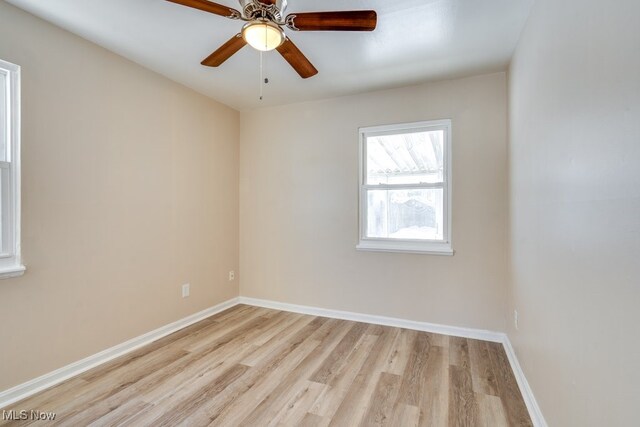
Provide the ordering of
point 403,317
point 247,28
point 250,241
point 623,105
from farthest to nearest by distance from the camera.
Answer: point 250,241
point 403,317
point 247,28
point 623,105

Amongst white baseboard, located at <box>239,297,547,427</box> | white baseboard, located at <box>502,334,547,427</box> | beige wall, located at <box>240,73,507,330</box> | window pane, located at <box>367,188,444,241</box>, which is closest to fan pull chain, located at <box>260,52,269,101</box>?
beige wall, located at <box>240,73,507,330</box>

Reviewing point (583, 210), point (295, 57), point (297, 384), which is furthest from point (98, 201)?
point (583, 210)

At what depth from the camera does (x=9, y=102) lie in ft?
6.33

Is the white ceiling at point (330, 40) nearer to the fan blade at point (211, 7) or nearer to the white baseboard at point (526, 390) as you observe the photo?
the fan blade at point (211, 7)

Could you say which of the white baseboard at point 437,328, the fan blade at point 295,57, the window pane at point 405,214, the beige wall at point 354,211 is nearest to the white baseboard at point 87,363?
the white baseboard at point 437,328

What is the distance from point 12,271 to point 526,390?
11.2ft

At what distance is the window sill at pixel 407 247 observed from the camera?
3031 mm

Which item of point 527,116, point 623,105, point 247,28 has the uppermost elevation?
point 247,28

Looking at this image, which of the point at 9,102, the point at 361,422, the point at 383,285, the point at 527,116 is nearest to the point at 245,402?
the point at 361,422

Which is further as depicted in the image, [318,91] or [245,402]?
[318,91]

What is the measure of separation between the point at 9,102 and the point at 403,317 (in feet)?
12.0

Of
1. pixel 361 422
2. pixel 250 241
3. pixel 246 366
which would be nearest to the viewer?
pixel 361 422

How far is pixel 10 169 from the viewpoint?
6.32ft

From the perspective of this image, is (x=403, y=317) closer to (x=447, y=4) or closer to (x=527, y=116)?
(x=527, y=116)
